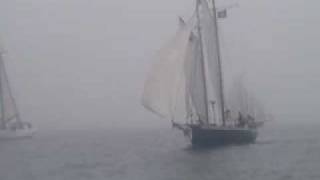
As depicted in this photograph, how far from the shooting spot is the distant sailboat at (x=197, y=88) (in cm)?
7944

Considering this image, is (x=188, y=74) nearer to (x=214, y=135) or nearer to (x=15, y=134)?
(x=214, y=135)

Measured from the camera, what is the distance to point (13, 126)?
167000 mm

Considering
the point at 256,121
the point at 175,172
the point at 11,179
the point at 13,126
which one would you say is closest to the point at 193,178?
the point at 175,172

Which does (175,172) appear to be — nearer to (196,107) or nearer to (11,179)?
(11,179)

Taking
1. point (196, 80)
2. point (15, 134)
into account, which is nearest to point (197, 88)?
point (196, 80)

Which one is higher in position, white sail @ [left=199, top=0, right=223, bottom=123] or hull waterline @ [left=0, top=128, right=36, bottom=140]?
white sail @ [left=199, top=0, right=223, bottom=123]

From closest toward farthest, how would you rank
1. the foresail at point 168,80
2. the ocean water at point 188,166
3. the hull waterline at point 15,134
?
the ocean water at point 188,166
the foresail at point 168,80
the hull waterline at point 15,134

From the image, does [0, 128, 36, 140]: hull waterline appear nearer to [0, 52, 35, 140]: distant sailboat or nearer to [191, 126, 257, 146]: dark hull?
[0, 52, 35, 140]: distant sailboat

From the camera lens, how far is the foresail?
7856cm

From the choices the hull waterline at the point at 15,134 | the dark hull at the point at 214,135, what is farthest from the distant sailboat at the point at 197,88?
the hull waterline at the point at 15,134

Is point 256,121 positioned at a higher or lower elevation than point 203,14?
lower

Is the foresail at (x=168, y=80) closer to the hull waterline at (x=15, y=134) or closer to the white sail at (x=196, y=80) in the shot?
the white sail at (x=196, y=80)

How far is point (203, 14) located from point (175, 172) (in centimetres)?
3009

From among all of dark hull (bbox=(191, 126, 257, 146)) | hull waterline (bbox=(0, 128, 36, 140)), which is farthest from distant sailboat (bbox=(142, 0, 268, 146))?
hull waterline (bbox=(0, 128, 36, 140))
